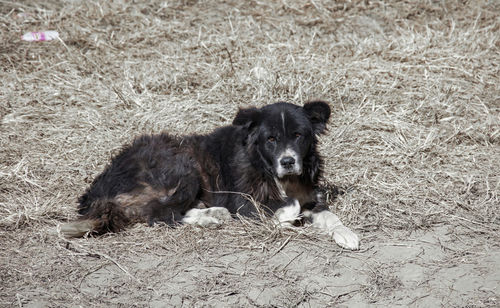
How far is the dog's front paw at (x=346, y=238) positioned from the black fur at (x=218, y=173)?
0.69m

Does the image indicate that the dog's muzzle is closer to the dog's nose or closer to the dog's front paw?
the dog's nose

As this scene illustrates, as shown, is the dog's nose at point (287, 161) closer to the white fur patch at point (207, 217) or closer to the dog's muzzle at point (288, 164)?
the dog's muzzle at point (288, 164)

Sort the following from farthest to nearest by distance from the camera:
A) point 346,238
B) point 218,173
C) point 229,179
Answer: point 218,173
point 229,179
point 346,238

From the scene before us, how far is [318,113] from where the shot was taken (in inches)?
239

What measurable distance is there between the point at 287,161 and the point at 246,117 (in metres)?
0.69

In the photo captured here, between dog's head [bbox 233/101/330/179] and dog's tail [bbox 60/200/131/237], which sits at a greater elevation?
dog's head [bbox 233/101/330/179]

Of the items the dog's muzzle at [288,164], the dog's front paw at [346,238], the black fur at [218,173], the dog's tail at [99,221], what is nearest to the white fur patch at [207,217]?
the black fur at [218,173]

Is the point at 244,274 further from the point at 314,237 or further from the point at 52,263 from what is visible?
the point at 52,263

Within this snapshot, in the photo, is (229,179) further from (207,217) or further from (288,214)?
(288,214)

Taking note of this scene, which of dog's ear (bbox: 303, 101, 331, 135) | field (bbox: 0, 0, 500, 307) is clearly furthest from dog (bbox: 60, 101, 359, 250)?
field (bbox: 0, 0, 500, 307)

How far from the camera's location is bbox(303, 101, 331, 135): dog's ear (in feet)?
19.8

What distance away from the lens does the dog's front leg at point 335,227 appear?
5359 mm

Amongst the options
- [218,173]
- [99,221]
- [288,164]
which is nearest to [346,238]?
[288,164]

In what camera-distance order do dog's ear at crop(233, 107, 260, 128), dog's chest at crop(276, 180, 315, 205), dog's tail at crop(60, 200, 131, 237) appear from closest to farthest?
1. dog's tail at crop(60, 200, 131, 237)
2. dog's ear at crop(233, 107, 260, 128)
3. dog's chest at crop(276, 180, 315, 205)
